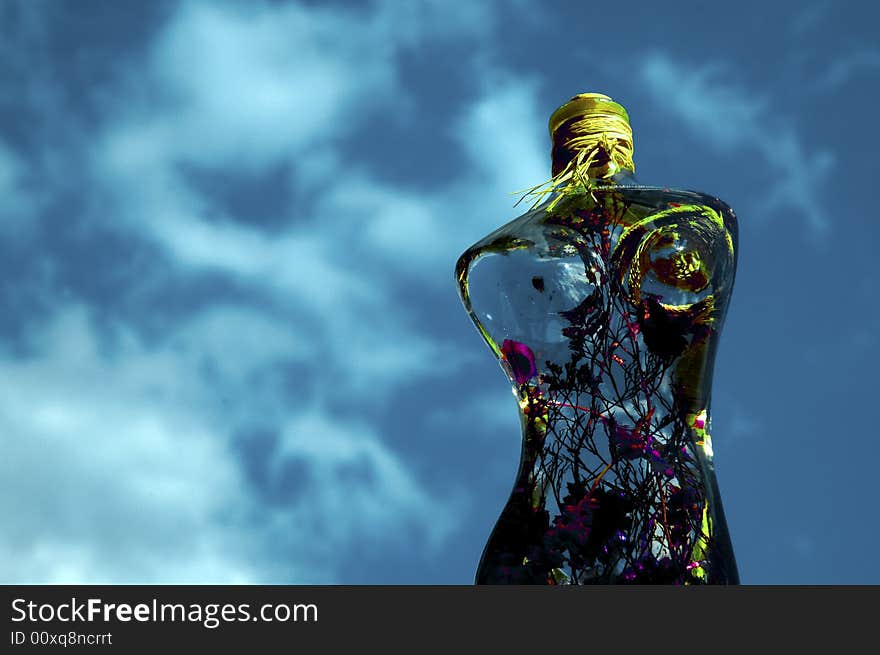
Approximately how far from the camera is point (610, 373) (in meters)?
1.07

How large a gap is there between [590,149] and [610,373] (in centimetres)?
31

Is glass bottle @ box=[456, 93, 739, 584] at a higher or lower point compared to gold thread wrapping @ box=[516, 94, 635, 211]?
lower

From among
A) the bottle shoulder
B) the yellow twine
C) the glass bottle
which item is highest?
the yellow twine

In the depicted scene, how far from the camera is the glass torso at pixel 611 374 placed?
100 centimetres

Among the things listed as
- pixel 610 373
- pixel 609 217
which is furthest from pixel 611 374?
pixel 609 217

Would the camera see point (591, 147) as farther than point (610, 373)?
Yes

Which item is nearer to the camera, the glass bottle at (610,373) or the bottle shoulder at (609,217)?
the glass bottle at (610,373)

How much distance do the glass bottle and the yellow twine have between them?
0.08 feet

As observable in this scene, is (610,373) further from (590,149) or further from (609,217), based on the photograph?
(590,149)

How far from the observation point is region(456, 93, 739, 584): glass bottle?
100 centimetres

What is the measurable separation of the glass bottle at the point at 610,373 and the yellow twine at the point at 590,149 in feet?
0.08
